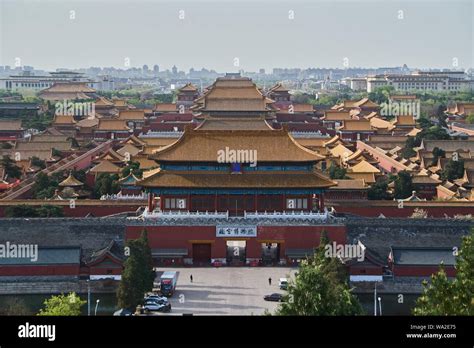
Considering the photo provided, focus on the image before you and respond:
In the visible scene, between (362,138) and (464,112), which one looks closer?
Answer: (362,138)

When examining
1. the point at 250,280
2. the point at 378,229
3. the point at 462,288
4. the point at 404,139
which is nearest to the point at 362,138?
the point at 404,139

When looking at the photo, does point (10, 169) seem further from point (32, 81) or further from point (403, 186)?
point (32, 81)

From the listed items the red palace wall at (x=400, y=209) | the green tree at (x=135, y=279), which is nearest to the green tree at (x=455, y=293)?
the green tree at (x=135, y=279)

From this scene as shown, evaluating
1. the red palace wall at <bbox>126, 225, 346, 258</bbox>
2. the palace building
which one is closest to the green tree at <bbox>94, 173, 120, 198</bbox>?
the palace building

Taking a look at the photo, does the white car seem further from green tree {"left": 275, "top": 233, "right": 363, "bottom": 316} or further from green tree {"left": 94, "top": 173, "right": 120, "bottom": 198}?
green tree {"left": 94, "top": 173, "right": 120, "bottom": 198}

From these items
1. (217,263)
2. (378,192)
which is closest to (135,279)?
(217,263)
